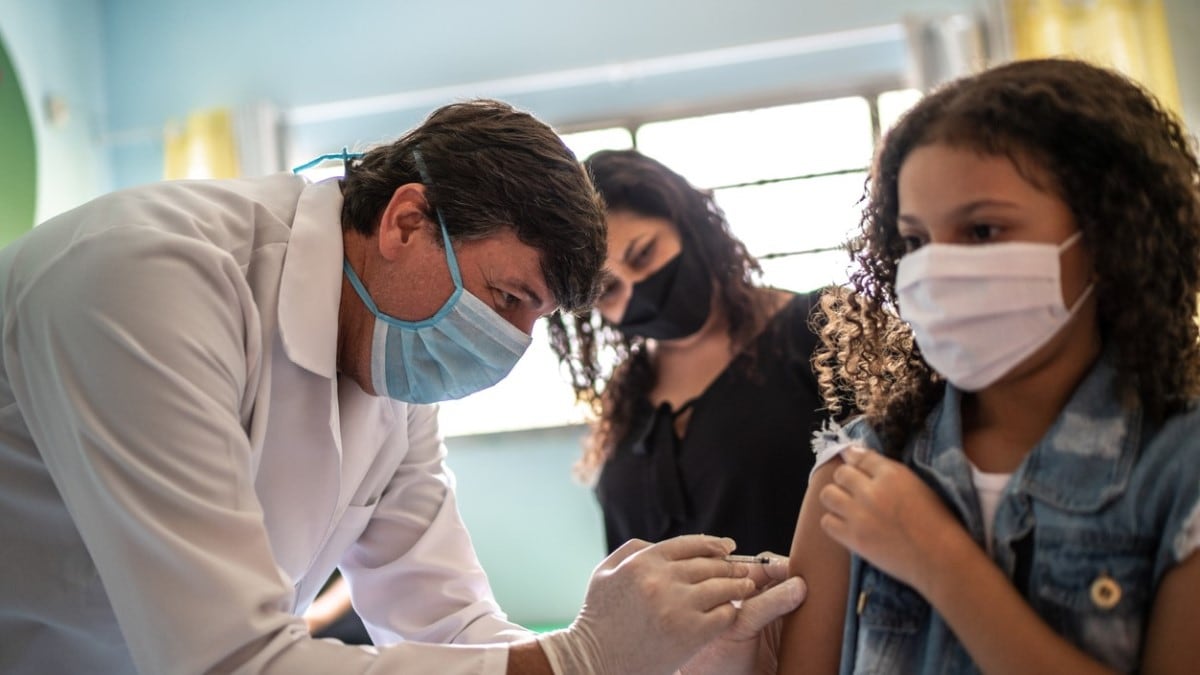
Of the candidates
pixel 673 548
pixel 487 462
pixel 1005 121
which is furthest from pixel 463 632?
pixel 487 462

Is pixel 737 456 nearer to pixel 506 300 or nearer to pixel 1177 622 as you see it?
pixel 506 300

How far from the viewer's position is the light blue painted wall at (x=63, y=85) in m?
4.29

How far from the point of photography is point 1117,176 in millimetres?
1009

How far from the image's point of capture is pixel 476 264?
1.46m

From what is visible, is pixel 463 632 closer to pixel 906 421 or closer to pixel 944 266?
pixel 906 421

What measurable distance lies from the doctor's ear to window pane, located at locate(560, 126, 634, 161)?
3.22m

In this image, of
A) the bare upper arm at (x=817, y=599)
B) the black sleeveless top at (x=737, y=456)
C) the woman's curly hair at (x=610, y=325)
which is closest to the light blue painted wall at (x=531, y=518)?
the woman's curly hair at (x=610, y=325)

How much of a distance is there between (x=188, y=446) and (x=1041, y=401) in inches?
36.2

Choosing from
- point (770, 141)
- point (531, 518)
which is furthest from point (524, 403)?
point (770, 141)

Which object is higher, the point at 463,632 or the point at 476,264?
the point at 476,264

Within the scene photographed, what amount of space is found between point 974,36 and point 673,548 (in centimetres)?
358

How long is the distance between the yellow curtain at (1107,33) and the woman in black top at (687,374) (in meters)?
2.51

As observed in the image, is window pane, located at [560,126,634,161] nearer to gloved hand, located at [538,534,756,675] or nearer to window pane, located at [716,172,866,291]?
window pane, located at [716,172,866,291]

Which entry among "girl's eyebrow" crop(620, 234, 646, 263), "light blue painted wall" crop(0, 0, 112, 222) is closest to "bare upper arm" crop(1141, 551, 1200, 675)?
"girl's eyebrow" crop(620, 234, 646, 263)
